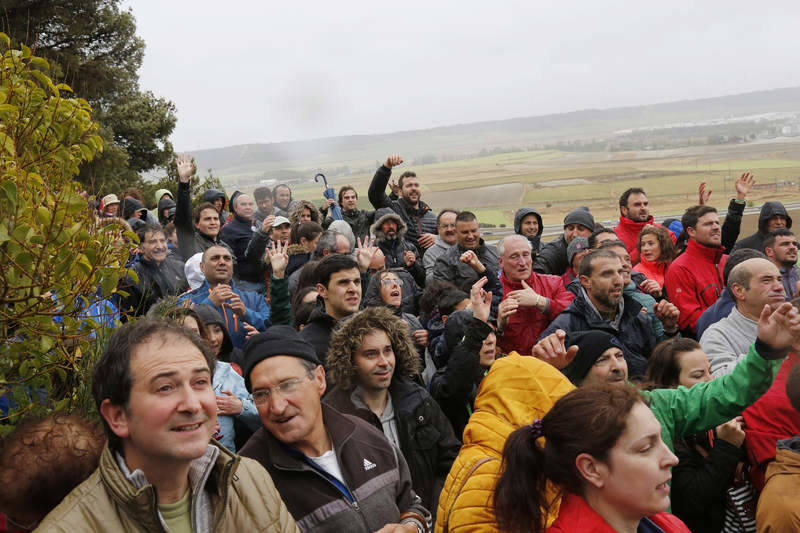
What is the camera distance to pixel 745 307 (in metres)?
4.80

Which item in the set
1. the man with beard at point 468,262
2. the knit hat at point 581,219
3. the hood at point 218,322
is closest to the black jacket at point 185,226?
the man with beard at point 468,262

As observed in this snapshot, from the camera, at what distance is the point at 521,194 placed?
37625 millimetres

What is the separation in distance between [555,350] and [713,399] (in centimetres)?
82

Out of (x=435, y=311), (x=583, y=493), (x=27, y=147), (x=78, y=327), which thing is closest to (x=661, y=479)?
(x=583, y=493)

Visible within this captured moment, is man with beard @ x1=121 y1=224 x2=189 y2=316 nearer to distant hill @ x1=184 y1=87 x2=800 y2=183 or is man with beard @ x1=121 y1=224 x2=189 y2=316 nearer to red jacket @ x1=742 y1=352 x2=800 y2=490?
red jacket @ x1=742 y1=352 x2=800 y2=490

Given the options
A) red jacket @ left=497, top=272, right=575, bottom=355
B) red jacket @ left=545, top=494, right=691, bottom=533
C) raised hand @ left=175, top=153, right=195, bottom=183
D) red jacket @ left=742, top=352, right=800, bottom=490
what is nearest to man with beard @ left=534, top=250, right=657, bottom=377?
red jacket @ left=497, top=272, right=575, bottom=355

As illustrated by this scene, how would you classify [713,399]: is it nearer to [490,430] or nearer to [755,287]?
[490,430]

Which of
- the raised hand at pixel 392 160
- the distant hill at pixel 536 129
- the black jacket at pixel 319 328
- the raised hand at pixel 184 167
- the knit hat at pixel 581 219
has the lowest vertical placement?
the black jacket at pixel 319 328

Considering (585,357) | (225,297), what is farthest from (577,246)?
(225,297)

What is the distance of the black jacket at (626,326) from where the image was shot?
16.5 feet

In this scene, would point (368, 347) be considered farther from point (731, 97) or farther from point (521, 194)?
point (731, 97)

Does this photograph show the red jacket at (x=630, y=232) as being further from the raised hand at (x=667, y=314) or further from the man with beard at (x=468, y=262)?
the raised hand at (x=667, y=314)

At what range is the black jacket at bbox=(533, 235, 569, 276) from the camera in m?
7.45

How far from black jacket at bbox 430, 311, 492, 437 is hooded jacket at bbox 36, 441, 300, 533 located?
181cm
